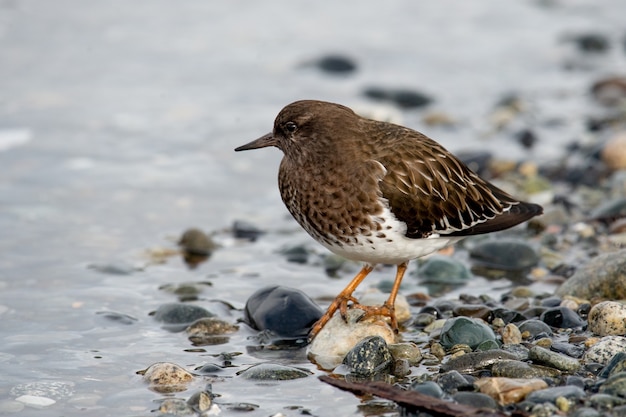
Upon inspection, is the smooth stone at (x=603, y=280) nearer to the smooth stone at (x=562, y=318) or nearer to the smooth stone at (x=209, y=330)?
the smooth stone at (x=562, y=318)

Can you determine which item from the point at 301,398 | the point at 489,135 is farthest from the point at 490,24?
the point at 301,398

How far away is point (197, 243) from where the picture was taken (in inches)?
296

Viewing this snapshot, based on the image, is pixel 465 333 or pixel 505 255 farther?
pixel 505 255

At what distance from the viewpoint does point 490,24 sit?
13.0m

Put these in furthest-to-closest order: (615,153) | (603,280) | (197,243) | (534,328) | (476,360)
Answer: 1. (615,153)
2. (197,243)
3. (603,280)
4. (534,328)
5. (476,360)

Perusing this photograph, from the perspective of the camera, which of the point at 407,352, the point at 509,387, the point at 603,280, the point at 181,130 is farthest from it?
the point at 181,130

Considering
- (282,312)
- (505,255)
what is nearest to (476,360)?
(282,312)

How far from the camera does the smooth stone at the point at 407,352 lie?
5.42 meters

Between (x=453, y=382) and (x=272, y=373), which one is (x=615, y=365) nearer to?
(x=453, y=382)

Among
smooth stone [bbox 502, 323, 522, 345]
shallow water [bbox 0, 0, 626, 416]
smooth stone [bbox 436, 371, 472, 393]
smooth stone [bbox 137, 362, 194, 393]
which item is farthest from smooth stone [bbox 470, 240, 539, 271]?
smooth stone [bbox 137, 362, 194, 393]

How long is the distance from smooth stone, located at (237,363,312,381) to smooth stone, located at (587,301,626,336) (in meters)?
1.69

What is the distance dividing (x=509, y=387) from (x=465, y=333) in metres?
0.84

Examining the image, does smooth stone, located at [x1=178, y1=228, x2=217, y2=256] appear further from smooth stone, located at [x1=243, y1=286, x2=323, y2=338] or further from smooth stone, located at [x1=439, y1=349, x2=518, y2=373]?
smooth stone, located at [x1=439, y1=349, x2=518, y2=373]

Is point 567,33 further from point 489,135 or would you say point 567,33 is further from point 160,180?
point 160,180
